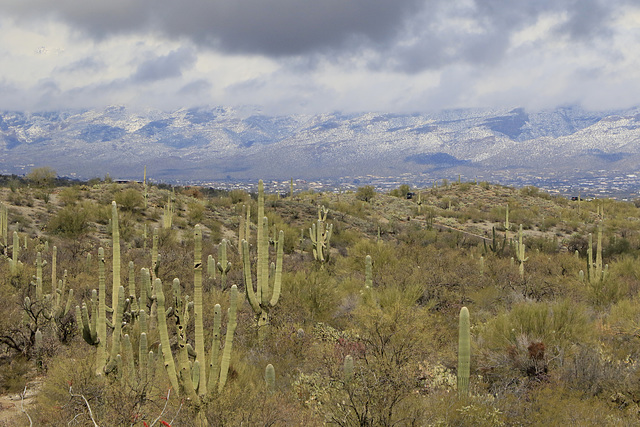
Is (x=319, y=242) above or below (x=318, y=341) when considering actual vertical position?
above

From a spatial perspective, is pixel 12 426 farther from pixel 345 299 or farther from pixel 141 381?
pixel 345 299

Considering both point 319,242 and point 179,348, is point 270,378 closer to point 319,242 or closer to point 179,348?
point 179,348

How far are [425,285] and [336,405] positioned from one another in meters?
9.54

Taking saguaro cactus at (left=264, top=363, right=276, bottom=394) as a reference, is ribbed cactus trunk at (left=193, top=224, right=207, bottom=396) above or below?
above

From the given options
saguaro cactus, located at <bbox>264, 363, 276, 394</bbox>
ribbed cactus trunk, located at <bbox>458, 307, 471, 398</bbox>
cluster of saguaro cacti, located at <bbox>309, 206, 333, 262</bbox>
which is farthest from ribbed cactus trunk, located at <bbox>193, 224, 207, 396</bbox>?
cluster of saguaro cacti, located at <bbox>309, 206, 333, 262</bbox>

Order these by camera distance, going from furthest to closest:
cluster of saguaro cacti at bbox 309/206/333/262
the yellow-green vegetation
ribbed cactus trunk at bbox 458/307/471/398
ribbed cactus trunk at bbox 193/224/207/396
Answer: cluster of saguaro cacti at bbox 309/206/333/262
ribbed cactus trunk at bbox 458/307/471/398
ribbed cactus trunk at bbox 193/224/207/396
the yellow-green vegetation

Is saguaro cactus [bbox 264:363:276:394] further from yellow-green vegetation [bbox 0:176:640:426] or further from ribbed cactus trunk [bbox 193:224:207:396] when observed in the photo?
ribbed cactus trunk [bbox 193:224:207:396]

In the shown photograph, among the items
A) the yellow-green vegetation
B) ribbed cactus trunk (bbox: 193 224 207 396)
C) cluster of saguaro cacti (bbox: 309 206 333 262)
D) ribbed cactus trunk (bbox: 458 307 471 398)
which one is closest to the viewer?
the yellow-green vegetation

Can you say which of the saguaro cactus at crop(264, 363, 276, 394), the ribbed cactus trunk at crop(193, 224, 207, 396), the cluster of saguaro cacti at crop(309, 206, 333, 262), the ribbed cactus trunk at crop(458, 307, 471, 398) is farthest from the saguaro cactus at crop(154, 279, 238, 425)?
the cluster of saguaro cacti at crop(309, 206, 333, 262)

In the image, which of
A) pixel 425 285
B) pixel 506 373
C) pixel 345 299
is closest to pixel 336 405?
pixel 506 373

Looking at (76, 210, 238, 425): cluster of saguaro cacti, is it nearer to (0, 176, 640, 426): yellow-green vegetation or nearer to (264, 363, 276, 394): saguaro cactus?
(0, 176, 640, 426): yellow-green vegetation

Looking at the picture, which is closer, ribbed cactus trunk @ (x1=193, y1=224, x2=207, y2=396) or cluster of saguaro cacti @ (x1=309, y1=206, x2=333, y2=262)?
ribbed cactus trunk @ (x1=193, y1=224, x2=207, y2=396)

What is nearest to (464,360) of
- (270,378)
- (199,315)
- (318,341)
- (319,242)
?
(270,378)

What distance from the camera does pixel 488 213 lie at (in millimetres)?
48250
